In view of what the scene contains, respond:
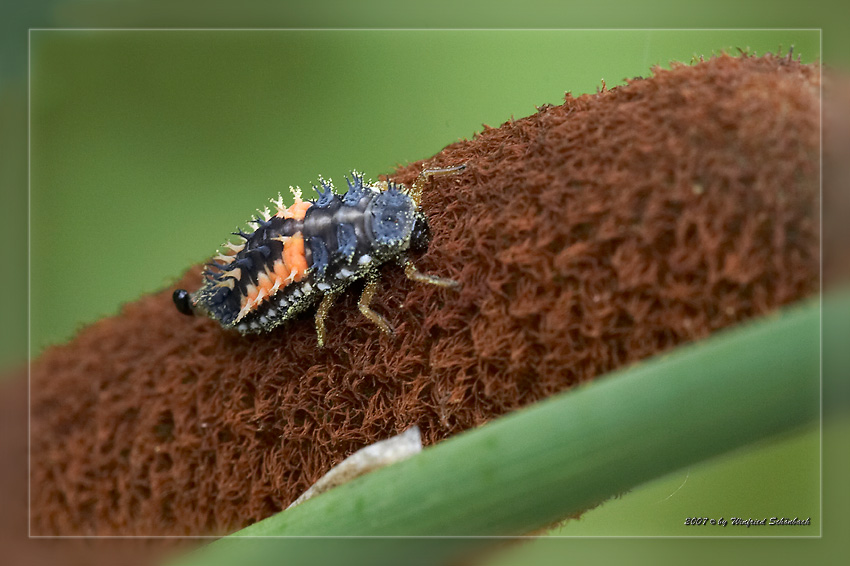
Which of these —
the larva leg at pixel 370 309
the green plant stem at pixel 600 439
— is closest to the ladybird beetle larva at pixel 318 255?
the larva leg at pixel 370 309

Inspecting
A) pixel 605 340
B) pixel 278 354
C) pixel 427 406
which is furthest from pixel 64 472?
pixel 605 340

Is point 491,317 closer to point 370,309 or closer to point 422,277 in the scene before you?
point 422,277

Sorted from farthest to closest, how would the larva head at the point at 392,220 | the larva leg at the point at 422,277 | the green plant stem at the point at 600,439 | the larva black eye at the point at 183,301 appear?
the larva black eye at the point at 183,301 → the larva head at the point at 392,220 → the larva leg at the point at 422,277 → the green plant stem at the point at 600,439

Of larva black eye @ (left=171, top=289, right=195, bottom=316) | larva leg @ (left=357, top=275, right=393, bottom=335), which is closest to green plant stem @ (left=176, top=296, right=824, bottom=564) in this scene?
larva leg @ (left=357, top=275, right=393, bottom=335)

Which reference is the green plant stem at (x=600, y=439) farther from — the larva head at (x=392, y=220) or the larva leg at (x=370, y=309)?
the larva head at (x=392, y=220)

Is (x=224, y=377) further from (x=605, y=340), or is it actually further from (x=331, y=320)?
(x=605, y=340)

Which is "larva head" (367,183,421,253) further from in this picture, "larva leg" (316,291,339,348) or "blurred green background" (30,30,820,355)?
"blurred green background" (30,30,820,355)
